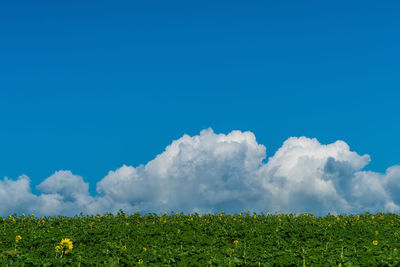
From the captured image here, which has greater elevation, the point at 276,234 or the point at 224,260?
the point at 276,234

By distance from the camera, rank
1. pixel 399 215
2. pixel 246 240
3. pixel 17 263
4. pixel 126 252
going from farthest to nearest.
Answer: pixel 399 215
pixel 246 240
pixel 126 252
pixel 17 263

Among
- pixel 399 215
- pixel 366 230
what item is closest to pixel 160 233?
pixel 366 230

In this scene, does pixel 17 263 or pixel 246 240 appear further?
pixel 246 240

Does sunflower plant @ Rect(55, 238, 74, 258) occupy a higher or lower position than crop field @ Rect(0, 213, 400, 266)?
lower

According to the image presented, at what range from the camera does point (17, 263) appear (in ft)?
27.0

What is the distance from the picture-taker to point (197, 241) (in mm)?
13070

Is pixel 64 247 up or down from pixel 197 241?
down

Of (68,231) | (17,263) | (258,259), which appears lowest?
(17,263)

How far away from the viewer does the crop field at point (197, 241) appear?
8961 millimetres

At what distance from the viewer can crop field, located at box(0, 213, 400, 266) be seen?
29.4 feet

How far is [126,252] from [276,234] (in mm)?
5667

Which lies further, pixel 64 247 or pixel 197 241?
pixel 197 241

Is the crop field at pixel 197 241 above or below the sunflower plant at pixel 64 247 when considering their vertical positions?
above

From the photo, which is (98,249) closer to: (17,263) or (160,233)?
(160,233)
